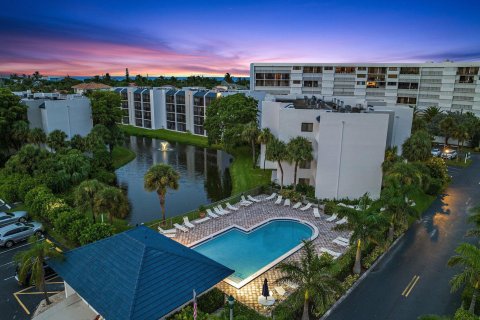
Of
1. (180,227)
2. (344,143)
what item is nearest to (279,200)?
(344,143)

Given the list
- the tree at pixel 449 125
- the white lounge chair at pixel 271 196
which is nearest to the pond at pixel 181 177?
the white lounge chair at pixel 271 196

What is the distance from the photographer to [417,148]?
113 ft

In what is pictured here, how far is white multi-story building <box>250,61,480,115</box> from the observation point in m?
70.6

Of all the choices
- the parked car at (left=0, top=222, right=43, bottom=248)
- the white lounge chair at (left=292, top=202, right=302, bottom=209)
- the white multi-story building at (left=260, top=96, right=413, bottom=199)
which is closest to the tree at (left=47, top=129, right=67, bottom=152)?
the parked car at (left=0, top=222, right=43, bottom=248)

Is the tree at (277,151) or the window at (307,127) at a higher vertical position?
the window at (307,127)

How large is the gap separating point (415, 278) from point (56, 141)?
3965cm

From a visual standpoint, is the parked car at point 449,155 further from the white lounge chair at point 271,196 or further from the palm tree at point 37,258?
the palm tree at point 37,258

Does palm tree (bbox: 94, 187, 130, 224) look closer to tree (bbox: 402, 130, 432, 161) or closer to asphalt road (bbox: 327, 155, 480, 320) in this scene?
asphalt road (bbox: 327, 155, 480, 320)

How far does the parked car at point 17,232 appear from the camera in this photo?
2341 cm

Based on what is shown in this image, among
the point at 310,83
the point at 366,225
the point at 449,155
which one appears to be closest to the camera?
the point at 366,225

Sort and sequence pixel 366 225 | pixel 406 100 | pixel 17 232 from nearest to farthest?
1. pixel 366 225
2. pixel 17 232
3. pixel 406 100

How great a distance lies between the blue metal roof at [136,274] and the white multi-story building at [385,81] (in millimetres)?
60522

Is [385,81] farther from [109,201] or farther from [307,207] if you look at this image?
[109,201]

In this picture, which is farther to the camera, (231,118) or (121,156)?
(121,156)
